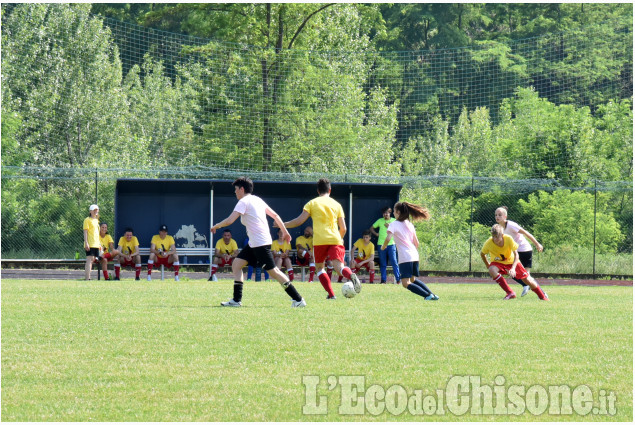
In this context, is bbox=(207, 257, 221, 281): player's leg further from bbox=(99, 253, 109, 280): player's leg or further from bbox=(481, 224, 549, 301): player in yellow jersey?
bbox=(481, 224, 549, 301): player in yellow jersey

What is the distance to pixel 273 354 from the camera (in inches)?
323

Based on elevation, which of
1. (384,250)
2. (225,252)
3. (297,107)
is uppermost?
(297,107)

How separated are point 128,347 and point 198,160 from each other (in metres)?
23.3

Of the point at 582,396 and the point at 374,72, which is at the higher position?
the point at 374,72

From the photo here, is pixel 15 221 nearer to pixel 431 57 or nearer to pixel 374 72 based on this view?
pixel 374 72

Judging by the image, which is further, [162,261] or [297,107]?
[297,107]

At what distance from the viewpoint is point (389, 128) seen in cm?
3675

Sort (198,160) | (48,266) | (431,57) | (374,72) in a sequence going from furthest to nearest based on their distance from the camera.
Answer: (431,57) → (374,72) → (198,160) → (48,266)

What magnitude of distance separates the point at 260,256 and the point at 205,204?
1166 centimetres

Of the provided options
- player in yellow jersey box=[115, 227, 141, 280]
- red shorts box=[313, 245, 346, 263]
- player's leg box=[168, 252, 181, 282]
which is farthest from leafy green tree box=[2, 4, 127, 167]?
red shorts box=[313, 245, 346, 263]

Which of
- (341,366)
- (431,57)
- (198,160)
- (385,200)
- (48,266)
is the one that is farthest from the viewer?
(431,57)

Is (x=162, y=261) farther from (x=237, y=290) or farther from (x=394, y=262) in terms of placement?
(x=237, y=290)

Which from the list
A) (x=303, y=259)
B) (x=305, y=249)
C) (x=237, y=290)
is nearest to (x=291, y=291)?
(x=237, y=290)

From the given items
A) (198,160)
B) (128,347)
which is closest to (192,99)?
(198,160)
